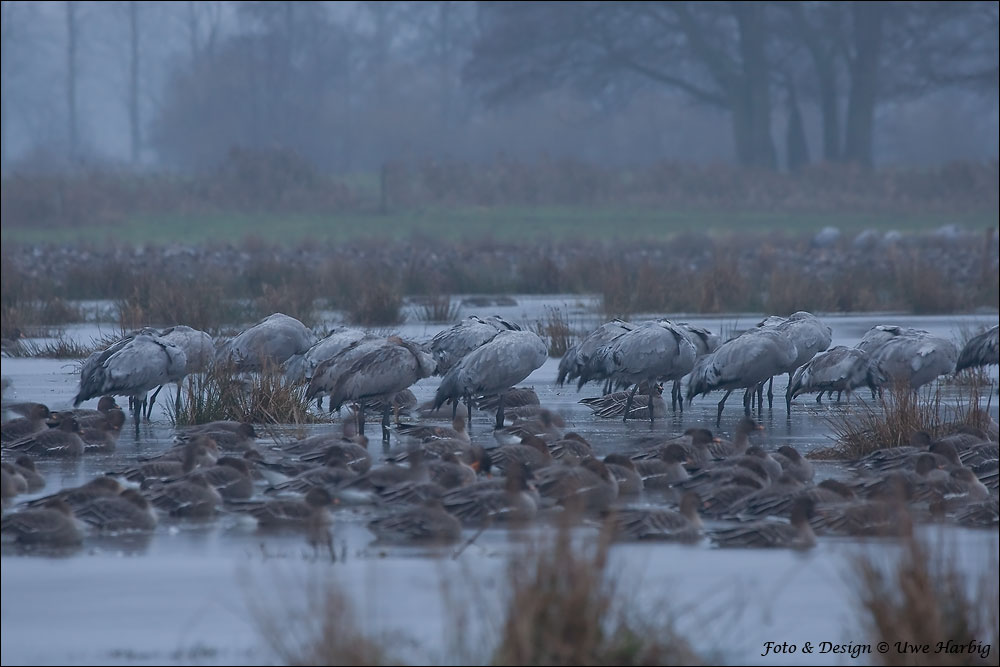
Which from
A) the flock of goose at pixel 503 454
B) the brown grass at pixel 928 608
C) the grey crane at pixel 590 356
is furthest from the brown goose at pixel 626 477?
the brown grass at pixel 928 608

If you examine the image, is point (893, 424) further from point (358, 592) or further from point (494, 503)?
point (358, 592)

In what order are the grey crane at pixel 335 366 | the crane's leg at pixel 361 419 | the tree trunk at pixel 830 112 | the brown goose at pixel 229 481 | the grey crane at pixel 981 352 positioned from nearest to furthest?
the brown goose at pixel 229 481, the grey crane at pixel 335 366, the crane's leg at pixel 361 419, the grey crane at pixel 981 352, the tree trunk at pixel 830 112

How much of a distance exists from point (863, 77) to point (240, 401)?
1654 inches

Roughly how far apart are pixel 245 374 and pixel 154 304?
21.2 feet

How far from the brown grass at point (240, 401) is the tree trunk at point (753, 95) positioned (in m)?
38.8

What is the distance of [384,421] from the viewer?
502 inches

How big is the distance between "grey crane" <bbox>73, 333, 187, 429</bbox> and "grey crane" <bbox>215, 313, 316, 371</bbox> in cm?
162

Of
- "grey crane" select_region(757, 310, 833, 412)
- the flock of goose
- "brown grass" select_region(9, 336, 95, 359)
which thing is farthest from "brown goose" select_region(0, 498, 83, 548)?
"brown grass" select_region(9, 336, 95, 359)

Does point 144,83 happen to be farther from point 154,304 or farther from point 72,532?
point 72,532

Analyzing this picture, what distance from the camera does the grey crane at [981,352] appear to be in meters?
13.6

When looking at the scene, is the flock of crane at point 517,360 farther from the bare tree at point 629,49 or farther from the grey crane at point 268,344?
the bare tree at point 629,49

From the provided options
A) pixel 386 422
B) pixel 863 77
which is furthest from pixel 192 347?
pixel 863 77

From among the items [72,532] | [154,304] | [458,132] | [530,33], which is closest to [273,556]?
[72,532]

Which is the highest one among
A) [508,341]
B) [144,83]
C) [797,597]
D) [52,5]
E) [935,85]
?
[52,5]
